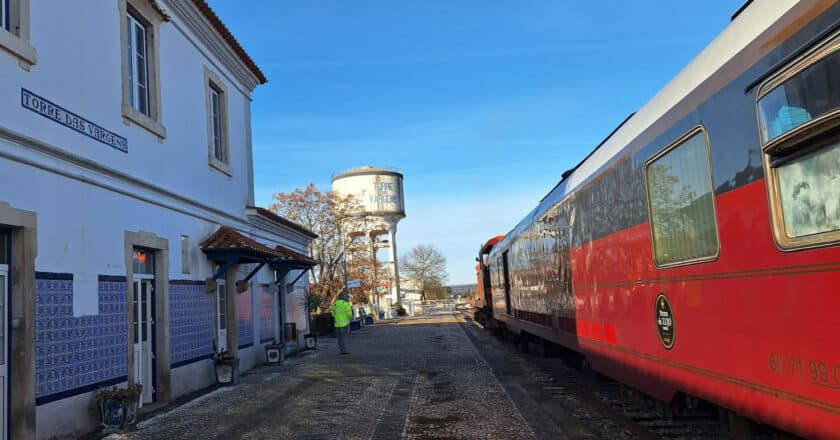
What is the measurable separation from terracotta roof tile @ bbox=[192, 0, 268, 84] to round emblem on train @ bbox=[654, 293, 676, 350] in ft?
32.3

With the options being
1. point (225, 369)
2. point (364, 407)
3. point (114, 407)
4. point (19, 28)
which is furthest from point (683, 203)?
point (225, 369)

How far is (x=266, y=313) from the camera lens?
15922mm

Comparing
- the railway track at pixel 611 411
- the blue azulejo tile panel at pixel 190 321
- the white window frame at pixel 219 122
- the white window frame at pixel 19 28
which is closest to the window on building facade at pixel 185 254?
the blue azulejo tile panel at pixel 190 321

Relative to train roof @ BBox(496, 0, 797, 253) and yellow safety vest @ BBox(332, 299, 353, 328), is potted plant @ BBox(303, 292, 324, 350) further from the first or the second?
train roof @ BBox(496, 0, 797, 253)

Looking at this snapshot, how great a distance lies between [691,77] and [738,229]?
55.5 inches

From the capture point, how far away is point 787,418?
11.5 ft

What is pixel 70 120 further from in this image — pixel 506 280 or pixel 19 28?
pixel 506 280

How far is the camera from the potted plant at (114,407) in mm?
7633

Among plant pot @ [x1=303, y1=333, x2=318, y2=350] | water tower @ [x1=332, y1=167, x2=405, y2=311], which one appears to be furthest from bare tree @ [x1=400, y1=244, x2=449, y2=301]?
plant pot @ [x1=303, y1=333, x2=318, y2=350]

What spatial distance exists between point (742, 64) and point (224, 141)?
11.7 metres

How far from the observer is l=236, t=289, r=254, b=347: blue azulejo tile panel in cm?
1352

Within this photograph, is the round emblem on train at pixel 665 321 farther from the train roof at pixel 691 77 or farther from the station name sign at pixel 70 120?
the station name sign at pixel 70 120

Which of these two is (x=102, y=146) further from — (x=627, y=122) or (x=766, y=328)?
(x=766, y=328)

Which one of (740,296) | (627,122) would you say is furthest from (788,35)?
(627,122)
